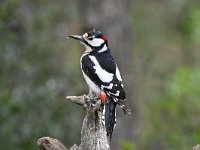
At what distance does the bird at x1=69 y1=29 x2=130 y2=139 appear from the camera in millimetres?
7219

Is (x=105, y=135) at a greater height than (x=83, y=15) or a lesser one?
lesser

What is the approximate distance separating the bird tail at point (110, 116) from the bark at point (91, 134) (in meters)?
0.55

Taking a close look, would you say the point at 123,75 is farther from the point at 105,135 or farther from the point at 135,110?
the point at 105,135

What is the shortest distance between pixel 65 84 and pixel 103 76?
12.6 ft

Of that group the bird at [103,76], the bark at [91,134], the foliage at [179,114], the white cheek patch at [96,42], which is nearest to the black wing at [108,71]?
the bird at [103,76]

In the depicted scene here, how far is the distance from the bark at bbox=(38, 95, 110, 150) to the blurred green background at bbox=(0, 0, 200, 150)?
305 cm

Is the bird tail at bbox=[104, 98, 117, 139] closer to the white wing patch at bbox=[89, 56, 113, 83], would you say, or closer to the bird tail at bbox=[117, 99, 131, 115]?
the bird tail at bbox=[117, 99, 131, 115]

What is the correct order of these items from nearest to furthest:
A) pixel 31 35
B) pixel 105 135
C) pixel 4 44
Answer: pixel 105 135
pixel 4 44
pixel 31 35

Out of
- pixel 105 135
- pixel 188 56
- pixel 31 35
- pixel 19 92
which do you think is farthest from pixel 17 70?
pixel 188 56

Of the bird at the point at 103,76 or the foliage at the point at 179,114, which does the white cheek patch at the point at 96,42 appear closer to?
the bird at the point at 103,76

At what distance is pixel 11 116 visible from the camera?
10.1 meters

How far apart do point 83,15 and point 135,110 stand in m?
1.75

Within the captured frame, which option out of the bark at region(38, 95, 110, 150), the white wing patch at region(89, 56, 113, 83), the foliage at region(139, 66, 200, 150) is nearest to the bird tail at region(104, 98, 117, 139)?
the white wing patch at region(89, 56, 113, 83)

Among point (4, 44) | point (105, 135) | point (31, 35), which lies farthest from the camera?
point (31, 35)
